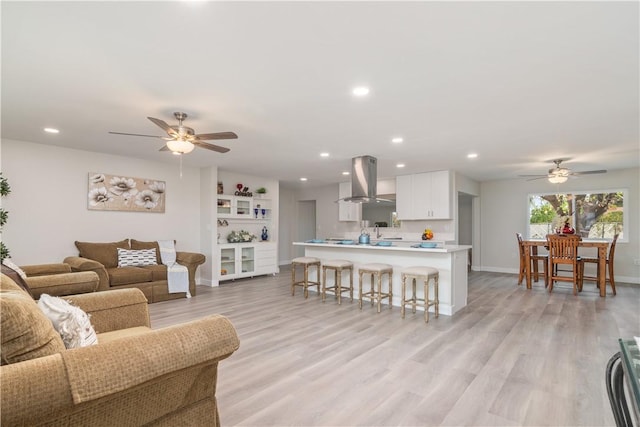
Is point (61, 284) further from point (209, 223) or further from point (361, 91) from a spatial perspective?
point (209, 223)

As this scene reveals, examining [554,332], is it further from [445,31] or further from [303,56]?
[303,56]

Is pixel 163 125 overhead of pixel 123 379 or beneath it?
overhead

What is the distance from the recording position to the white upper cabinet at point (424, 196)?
21.9 ft

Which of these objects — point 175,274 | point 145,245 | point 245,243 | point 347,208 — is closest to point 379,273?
point 175,274

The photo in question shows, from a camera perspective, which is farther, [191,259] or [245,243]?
[245,243]

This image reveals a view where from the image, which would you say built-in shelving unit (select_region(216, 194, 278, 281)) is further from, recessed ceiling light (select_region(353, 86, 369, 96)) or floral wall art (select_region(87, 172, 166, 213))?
recessed ceiling light (select_region(353, 86, 369, 96))

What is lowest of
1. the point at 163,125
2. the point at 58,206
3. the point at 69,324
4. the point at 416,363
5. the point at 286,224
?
the point at 416,363

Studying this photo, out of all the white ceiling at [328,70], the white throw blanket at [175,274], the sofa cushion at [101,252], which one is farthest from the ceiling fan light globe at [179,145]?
the sofa cushion at [101,252]

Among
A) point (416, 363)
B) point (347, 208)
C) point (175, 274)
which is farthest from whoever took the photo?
point (347, 208)

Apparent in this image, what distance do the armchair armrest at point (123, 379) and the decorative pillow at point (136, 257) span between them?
4409 mm

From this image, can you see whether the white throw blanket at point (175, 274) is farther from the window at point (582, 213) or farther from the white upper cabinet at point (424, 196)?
the window at point (582, 213)

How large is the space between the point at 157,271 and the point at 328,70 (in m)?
4.18

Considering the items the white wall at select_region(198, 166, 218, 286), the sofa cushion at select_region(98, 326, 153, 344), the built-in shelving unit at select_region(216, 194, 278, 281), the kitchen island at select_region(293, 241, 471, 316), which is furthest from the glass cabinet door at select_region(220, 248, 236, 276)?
the sofa cushion at select_region(98, 326, 153, 344)

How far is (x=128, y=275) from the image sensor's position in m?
4.71
